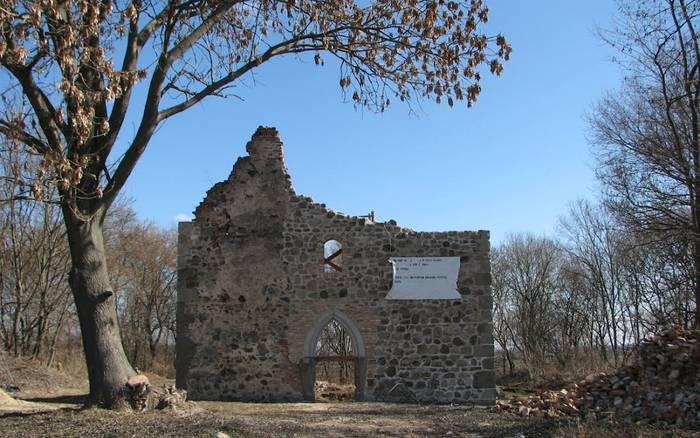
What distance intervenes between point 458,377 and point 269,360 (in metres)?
4.57

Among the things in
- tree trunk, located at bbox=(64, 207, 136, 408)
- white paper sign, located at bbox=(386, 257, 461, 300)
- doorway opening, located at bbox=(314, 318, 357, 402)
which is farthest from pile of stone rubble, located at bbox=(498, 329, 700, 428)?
tree trunk, located at bbox=(64, 207, 136, 408)

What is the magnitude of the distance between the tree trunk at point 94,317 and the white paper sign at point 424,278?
25.2ft

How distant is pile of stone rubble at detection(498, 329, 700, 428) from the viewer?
11.2 meters

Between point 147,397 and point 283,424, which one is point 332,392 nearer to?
point 283,424

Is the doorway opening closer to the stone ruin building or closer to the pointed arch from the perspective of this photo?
the pointed arch

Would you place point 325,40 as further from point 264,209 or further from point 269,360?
point 269,360

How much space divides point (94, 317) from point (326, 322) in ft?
23.7

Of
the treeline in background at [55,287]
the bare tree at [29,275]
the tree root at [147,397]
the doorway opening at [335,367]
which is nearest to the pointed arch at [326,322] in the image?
the doorway opening at [335,367]

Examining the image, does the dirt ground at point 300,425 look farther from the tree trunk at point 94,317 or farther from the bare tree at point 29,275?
the bare tree at point 29,275

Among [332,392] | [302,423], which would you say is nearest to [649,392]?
[302,423]

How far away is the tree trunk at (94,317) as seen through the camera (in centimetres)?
964

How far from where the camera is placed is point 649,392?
1237cm

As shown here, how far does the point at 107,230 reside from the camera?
29.4m

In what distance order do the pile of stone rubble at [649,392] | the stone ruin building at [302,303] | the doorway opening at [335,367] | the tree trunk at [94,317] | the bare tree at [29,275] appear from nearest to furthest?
the tree trunk at [94,317]
the pile of stone rubble at [649,392]
the stone ruin building at [302,303]
the doorway opening at [335,367]
the bare tree at [29,275]
